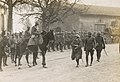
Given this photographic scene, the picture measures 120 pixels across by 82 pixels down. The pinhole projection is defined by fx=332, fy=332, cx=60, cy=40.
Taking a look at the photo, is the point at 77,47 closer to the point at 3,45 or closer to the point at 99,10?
the point at 99,10

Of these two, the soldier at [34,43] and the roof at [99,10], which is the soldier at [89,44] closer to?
the roof at [99,10]

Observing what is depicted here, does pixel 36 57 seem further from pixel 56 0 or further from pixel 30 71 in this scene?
pixel 56 0

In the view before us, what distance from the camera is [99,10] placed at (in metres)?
1.24

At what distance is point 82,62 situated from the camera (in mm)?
1255

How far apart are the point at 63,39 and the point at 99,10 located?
18 cm

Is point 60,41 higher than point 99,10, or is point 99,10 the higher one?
point 99,10

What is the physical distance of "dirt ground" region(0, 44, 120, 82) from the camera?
46.6 inches

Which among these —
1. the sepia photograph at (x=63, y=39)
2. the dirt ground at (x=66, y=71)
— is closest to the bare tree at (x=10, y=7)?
the sepia photograph at (x=63, y=39)

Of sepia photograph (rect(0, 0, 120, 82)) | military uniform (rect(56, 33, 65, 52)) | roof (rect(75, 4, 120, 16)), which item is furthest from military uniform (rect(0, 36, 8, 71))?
roof (rect(75, 4, 120, 16))

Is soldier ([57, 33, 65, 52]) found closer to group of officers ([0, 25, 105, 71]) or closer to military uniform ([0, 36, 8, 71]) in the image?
group of officers ([0, 25, 105, 71])

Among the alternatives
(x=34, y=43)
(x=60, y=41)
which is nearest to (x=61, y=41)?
(x=60, y=41)

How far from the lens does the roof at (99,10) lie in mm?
1222

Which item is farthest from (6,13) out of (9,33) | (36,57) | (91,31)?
(91,31)

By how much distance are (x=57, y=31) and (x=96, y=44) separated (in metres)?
0.16
